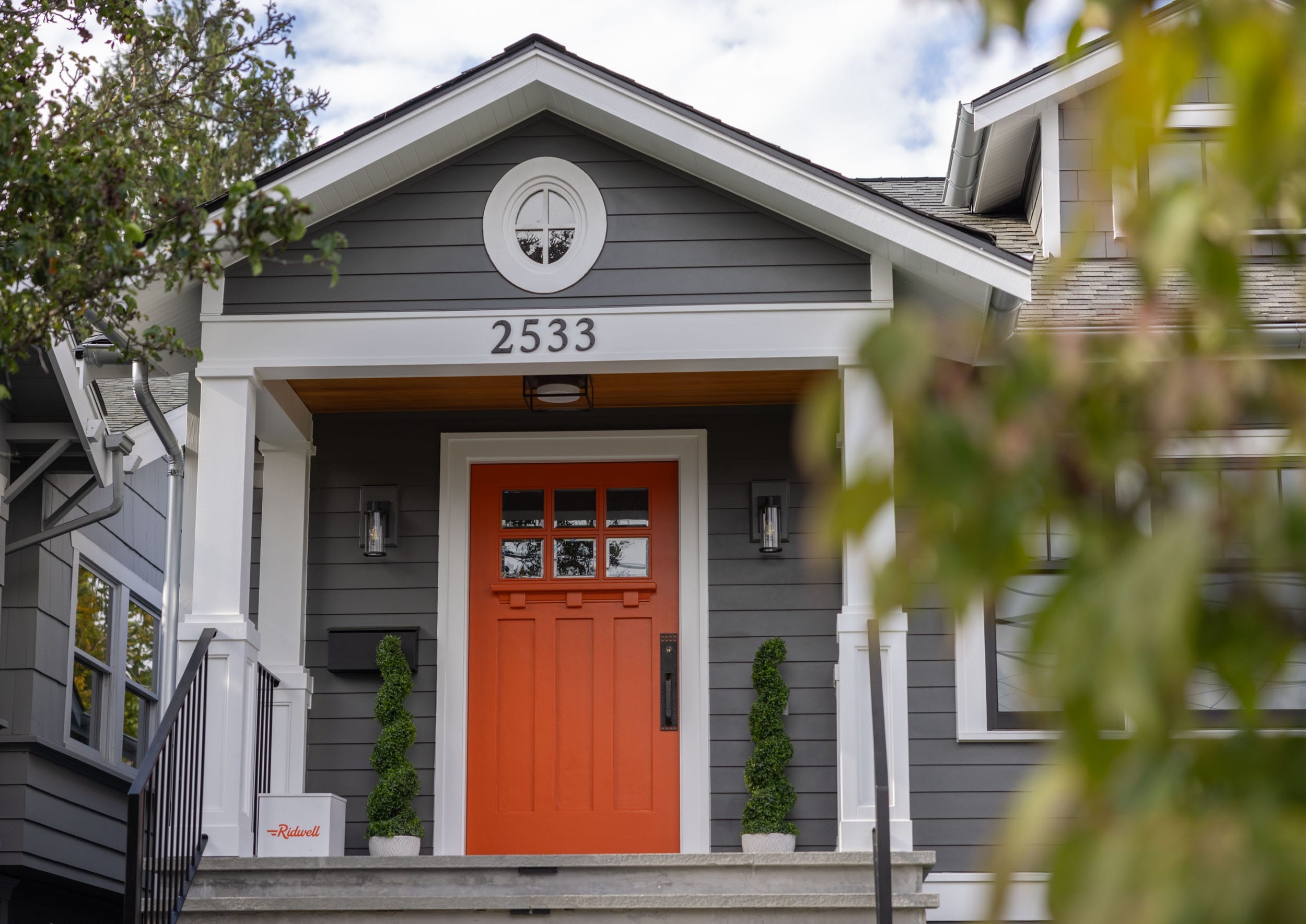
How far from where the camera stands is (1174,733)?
0.80 m

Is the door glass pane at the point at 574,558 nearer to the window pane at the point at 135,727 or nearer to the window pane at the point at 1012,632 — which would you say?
the window pane at the point at 1012,632

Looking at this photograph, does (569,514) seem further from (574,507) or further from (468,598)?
(468,598)

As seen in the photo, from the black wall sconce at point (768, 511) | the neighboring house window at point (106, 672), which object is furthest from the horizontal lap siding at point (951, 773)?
the neighboring house window at point (106, 672)

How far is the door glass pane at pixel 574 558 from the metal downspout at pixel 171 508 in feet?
A: 6.10

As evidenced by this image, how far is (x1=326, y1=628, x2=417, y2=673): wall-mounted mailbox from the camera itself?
7.05m

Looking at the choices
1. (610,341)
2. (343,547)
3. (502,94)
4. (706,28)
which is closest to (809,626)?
(610,341)

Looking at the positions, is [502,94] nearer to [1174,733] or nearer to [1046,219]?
[1046,219]

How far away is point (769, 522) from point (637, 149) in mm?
1917

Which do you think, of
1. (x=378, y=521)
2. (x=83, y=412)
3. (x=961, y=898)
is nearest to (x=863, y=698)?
(x=961, y=898)

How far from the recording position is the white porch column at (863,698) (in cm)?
552

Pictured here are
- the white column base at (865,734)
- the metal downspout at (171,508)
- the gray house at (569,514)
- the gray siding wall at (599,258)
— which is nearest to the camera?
the white column base at (865,734)

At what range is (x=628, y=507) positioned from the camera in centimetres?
733

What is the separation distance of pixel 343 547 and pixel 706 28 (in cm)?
1600

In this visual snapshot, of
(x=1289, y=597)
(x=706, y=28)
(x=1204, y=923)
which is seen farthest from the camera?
(x=706, y=28)
